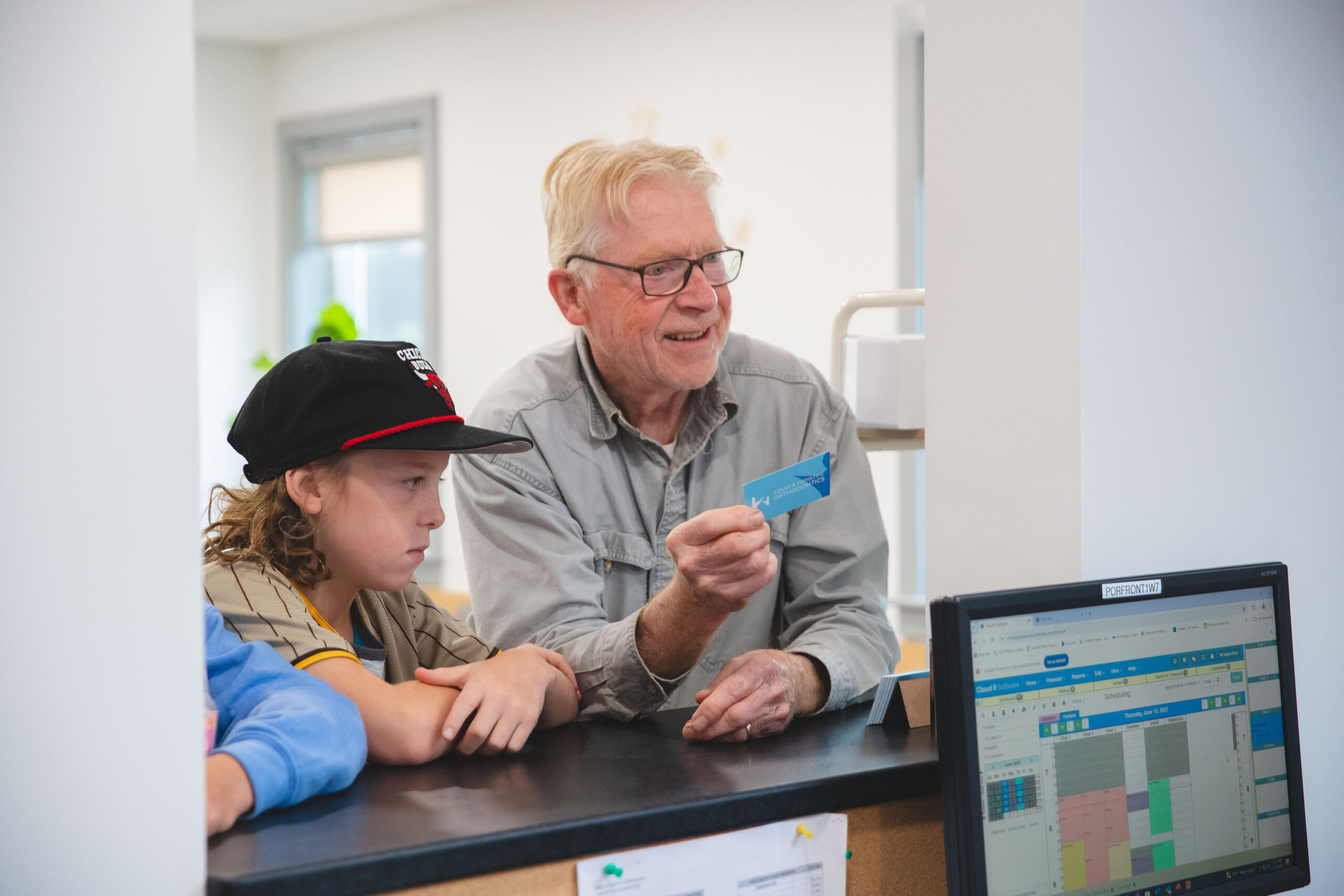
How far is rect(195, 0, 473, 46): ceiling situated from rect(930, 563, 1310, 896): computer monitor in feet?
15.3

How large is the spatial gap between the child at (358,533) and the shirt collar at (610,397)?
335 millimetres

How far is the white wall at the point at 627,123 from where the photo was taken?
3936 millimetres

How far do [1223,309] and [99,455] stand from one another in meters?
1.11

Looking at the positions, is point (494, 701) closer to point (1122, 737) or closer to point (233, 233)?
point (1122, 737)

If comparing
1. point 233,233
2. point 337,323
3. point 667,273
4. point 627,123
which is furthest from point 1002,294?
point 233,233

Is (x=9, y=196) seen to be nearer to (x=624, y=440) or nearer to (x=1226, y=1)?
(x=624, y=440)

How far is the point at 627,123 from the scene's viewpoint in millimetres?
4641

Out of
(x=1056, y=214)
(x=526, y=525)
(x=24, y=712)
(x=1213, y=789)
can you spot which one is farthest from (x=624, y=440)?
(x=24, y=712)

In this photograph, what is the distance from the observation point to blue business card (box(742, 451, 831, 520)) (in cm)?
116

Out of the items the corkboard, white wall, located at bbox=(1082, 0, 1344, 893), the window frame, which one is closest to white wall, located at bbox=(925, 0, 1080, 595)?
white wall, located at bbox=(1082, 0, 1344, 893)

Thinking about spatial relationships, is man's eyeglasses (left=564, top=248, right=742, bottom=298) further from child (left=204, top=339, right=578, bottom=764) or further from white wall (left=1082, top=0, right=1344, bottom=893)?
white wall (left=1082, top=0, right=1344, bottom=893)

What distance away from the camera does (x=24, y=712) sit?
2.37 feet

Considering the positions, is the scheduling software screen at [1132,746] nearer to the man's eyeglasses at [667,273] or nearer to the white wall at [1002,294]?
the white wall at [1002,294]

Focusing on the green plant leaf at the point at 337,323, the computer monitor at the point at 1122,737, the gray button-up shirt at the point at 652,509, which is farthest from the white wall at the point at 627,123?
the computer monitor at the point at 1122,737
